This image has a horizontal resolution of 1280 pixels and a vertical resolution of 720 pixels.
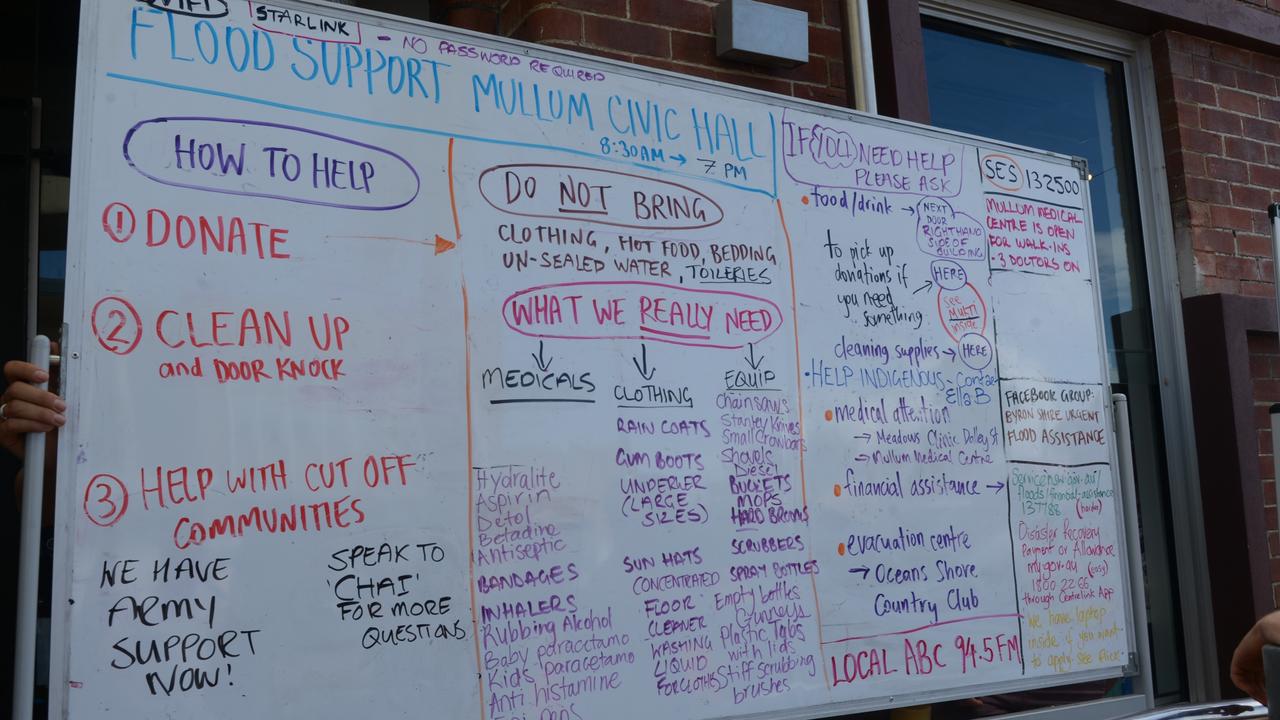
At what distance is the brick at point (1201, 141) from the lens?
13.6 feet

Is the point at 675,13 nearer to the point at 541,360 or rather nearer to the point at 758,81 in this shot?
the point at 758,81

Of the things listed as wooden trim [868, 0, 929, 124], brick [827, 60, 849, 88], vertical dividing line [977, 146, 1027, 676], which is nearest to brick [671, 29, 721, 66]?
brick [827, 60, 849, 88]

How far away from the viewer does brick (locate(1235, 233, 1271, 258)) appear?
4199 mm

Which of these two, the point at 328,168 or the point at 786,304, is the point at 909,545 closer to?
the point at 786,304

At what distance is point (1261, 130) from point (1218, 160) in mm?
315

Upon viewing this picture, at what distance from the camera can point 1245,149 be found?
4297 mm

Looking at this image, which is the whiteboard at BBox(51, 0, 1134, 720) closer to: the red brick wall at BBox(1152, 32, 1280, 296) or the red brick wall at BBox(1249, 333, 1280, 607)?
the red brick wall at BBox(1249, 333, 1280, 607)

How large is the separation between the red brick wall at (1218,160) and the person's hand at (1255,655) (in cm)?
304

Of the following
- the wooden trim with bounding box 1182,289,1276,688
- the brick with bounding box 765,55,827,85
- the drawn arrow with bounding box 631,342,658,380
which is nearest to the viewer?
the drawn arrow with bounding box 631,342,658,380

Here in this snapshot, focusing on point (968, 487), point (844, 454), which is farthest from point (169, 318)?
point (968, 487)

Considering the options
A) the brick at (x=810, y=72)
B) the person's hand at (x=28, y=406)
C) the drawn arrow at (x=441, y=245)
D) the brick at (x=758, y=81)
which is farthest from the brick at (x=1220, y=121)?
the person's hand at (x=28, y=406)

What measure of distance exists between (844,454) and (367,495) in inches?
46.7

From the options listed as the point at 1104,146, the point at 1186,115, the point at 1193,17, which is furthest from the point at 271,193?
the point at 1193,17

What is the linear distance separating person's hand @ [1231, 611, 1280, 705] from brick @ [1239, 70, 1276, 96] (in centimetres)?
368
